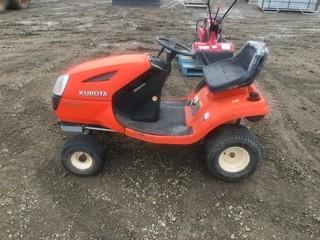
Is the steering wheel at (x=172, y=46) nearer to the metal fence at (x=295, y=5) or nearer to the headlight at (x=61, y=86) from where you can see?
the headlight at (x=61, y=86)

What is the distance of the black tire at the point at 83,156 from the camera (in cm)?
289

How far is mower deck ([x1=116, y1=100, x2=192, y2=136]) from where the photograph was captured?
9.62 feet

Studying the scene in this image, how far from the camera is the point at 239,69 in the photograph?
2.98 metres

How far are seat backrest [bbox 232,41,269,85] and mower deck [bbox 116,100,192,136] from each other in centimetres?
63

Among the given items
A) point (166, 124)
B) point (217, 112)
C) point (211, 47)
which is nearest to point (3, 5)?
point (211, 47)

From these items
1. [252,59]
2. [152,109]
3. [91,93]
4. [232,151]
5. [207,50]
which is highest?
[252,59]

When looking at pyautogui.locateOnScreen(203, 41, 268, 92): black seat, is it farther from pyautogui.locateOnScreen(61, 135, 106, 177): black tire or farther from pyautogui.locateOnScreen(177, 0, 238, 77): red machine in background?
pyautogui.locateOnScreen(177, 0, 238, 77): red machine in background

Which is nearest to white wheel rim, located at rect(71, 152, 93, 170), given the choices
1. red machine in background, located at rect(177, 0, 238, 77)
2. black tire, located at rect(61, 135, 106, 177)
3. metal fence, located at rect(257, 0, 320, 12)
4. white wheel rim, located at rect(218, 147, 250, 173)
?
black tire, located at rect(61, 135, 106, 177)

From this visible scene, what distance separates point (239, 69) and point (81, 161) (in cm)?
143

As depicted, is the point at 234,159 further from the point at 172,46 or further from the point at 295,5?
the point at 295,5

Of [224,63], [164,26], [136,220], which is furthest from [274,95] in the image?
[164,26]

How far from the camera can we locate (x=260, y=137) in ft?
12.0

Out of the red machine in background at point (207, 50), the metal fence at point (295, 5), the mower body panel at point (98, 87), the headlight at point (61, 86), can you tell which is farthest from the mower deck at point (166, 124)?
the metal fence at point (295, 5)

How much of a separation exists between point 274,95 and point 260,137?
1187 mm
